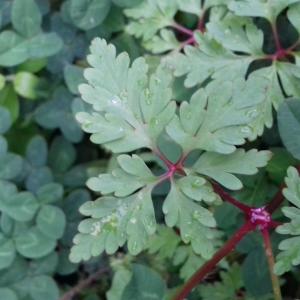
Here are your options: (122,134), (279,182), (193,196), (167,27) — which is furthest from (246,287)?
(167,27)

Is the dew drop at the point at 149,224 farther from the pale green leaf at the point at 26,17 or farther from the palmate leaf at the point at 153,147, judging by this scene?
the pale green leaf at the point at 26,17

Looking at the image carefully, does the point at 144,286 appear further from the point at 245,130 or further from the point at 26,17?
the point at 26,17

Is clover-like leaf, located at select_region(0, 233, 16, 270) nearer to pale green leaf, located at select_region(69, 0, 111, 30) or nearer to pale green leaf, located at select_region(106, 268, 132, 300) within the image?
pale green leaf, located at select_region(106, 268, 132, 300)

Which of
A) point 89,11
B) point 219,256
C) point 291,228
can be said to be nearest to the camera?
point 291,228

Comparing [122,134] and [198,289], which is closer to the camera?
[122,134]

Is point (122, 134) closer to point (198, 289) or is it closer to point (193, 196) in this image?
point (193, 196)

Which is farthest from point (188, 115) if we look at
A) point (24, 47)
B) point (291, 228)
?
point (24, 47)
